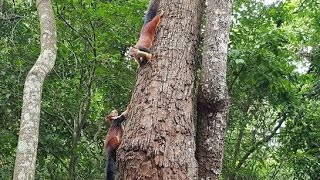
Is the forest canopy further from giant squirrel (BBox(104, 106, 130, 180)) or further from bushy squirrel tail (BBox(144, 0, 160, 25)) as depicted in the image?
giant squirrel (BBox(104, 106, 130, 180))

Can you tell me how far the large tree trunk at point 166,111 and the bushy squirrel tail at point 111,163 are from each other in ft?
2.91

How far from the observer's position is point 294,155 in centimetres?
641

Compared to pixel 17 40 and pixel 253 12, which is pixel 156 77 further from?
pixel 17 40

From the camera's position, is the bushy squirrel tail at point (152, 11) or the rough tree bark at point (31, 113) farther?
the rough tree bark at point (31, 113)

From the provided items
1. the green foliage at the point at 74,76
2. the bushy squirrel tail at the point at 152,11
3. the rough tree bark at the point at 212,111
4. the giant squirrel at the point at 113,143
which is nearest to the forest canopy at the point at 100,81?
the green foliage at the point at 74,76

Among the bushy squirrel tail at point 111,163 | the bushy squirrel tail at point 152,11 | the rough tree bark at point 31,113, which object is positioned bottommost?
the bushy squirrel tail at point 111,163

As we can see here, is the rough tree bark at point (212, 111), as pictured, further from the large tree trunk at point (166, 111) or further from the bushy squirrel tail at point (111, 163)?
the bushy squirrel tail at point (111, 163)

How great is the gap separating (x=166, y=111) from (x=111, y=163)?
1.17m

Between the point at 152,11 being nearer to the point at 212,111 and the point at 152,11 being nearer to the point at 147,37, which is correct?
the point at 147,37

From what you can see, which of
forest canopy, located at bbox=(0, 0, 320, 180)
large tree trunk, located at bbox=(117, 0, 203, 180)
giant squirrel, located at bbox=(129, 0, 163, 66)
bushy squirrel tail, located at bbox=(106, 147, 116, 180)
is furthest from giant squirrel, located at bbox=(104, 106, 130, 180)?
forest canopy, located at bbox=(0, 0, 320, 180)

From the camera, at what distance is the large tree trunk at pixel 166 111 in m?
2.21

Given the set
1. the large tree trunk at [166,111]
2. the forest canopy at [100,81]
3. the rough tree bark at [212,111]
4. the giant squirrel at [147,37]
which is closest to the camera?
the large tree trunk at [166,111]

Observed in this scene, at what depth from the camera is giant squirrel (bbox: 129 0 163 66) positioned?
2.75m

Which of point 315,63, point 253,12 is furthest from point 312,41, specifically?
point 253,12
